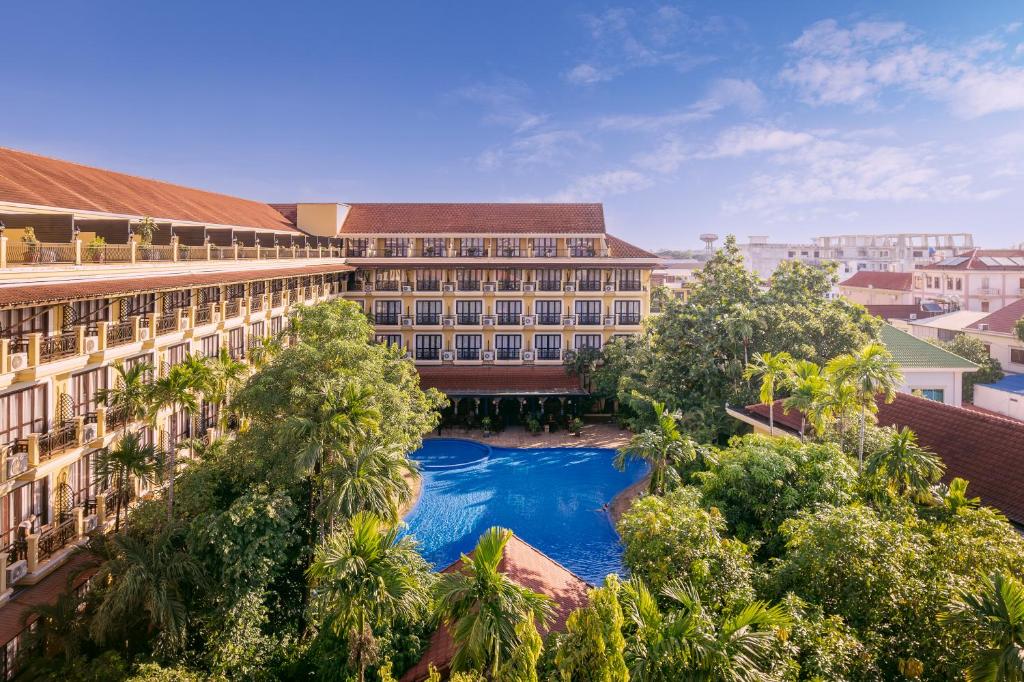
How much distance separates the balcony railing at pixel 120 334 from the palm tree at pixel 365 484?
8338 mm

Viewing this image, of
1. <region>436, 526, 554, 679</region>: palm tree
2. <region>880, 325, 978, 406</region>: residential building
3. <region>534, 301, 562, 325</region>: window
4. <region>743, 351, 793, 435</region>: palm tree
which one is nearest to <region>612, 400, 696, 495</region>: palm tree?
<region>743, 351, 793, 435</region>: palm tree

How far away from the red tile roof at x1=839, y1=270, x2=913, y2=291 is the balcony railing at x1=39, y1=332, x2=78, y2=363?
268 ft

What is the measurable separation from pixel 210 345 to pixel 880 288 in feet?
258

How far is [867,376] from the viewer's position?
19344 millimetres

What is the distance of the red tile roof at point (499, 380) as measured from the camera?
39.4 m

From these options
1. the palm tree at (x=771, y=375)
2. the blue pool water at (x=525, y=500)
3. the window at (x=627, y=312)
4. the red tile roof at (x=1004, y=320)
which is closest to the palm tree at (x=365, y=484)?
the blue pool water at (x=525, y=500)

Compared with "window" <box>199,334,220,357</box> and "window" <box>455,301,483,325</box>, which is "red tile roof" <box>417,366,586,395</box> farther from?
"window" <box>199,334,220,357</box>

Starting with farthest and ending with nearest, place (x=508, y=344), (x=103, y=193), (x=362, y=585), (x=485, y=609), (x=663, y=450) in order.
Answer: (x=508, y=344) < (x=103, y=193) < (x=663, y=450) < (x=362, y=585) < (x=485, y=609)

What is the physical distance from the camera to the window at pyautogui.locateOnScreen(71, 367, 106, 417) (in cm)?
1847

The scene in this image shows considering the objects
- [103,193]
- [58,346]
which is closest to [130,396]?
[58,346]

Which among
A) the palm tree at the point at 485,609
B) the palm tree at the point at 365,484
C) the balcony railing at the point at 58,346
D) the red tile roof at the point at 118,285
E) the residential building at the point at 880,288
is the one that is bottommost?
the palm tree at the point at 485,609

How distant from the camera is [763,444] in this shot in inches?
746

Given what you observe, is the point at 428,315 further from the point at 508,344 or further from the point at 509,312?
the point at 508,344

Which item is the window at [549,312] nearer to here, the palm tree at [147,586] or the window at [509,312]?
the window at [509,312]
